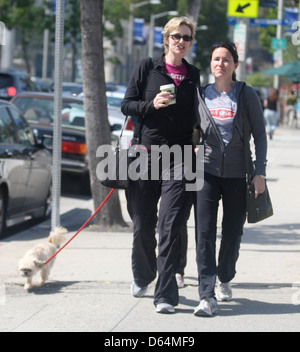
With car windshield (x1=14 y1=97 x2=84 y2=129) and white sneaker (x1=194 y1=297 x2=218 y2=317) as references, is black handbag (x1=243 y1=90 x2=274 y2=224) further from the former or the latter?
car windshield (x1=14 y1=97 x2=84 y2=129)

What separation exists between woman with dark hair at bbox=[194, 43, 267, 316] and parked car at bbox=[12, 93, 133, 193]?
289 inches

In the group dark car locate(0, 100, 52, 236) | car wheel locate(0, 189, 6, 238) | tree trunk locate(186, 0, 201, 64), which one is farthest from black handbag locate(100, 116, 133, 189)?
tree trunk locate(186, 0, 201, 64)

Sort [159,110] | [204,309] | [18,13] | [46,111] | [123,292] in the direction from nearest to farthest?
[204,309], [159,110], [123,292], [46,111], [18,13]

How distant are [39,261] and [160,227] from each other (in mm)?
1337

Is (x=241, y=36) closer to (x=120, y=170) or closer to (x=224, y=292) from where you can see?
(x=224, y=292)

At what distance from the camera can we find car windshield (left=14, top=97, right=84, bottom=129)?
1398 centimetres

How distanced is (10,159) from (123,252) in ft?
6.68

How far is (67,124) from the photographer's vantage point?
Answer: 45.5 ft

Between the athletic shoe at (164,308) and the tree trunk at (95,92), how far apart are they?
160 inches

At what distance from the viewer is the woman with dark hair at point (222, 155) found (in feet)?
19.0

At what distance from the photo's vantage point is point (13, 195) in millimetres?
9711

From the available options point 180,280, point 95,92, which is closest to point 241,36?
point 95,92
